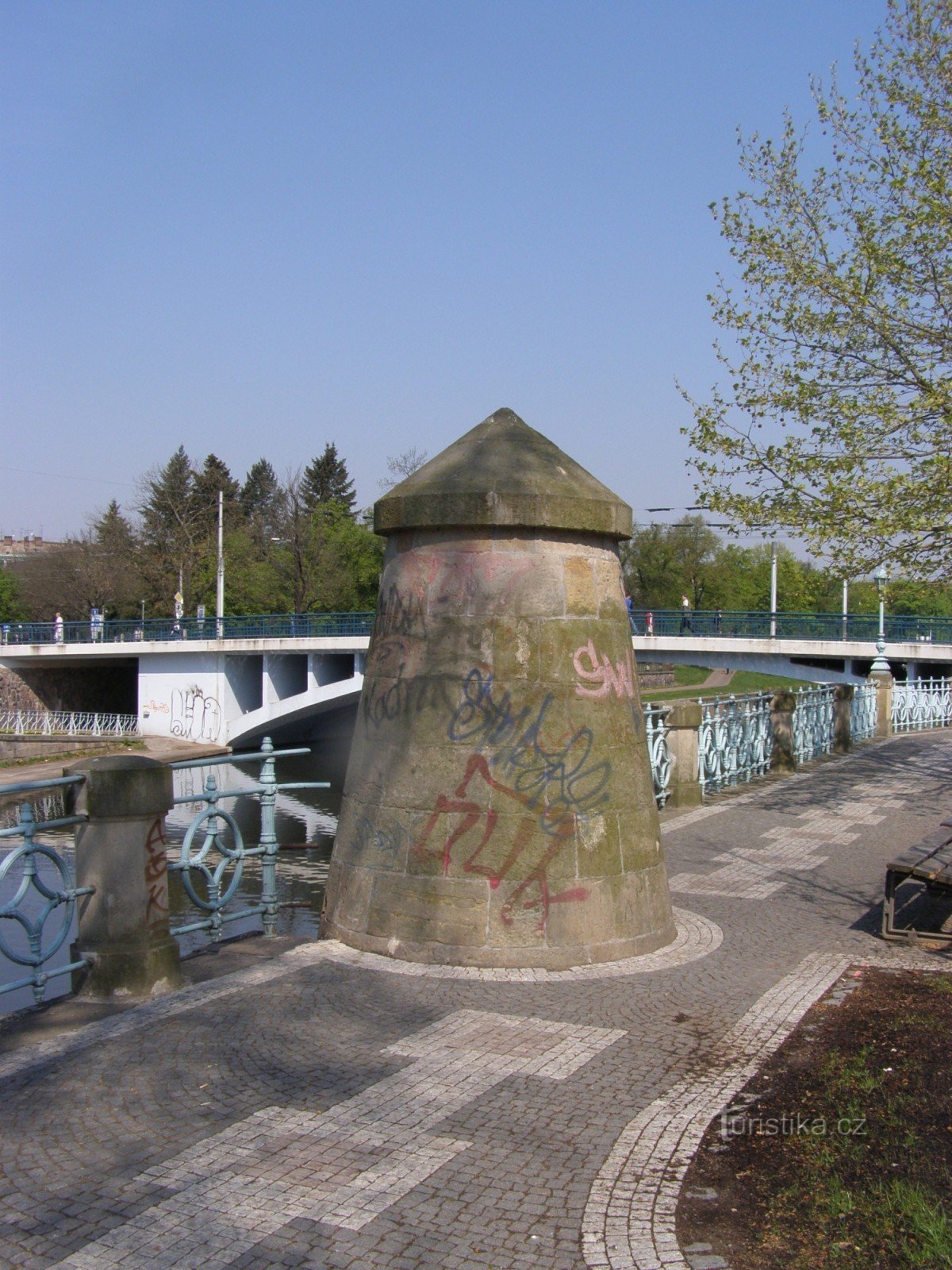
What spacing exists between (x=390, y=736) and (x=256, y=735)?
40.5 meters

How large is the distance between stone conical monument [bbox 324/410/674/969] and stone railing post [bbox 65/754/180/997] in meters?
1.21

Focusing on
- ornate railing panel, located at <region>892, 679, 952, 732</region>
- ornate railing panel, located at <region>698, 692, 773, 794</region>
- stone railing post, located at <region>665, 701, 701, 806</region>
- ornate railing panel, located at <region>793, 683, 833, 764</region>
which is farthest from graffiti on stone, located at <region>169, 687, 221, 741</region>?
stone railing post, located at <region>665, 701, 701, 806</region>

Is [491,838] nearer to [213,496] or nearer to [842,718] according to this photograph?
[842,718]

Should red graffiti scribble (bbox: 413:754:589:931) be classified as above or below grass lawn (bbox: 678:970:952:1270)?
above

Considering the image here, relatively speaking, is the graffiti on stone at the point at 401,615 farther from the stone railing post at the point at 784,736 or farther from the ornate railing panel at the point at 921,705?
the ornate railing panel at the point at 921,705

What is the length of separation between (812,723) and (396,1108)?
45.0ft

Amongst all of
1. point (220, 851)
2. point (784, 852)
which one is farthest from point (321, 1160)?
point (784, 852)

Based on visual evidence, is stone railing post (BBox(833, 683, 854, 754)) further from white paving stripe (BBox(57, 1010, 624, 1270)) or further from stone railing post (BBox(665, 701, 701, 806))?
white paving stripe (BBox(57, 1010, 624, 1270))

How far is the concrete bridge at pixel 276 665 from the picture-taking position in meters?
36.3

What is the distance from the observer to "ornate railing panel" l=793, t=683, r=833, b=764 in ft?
53.0

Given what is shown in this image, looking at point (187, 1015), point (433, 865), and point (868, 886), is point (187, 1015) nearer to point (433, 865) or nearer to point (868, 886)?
point (433, 865)

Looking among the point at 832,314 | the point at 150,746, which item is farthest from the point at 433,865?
the point at 150,746

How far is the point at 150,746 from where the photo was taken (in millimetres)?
41312

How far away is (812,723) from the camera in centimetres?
1692
